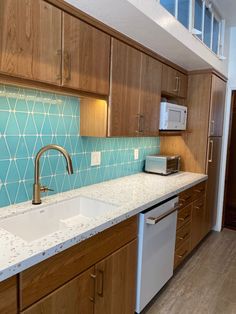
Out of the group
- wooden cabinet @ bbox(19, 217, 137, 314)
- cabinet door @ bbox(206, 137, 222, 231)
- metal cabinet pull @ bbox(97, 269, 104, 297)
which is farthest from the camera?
cabinet door @ bbox(206, 137, 222, 231)

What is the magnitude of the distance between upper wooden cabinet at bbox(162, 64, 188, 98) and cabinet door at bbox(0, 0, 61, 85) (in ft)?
4.57

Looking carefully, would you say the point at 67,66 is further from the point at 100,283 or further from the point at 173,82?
the point at 173,82

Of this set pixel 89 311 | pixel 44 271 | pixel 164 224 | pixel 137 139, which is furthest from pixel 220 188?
pixel 44 271

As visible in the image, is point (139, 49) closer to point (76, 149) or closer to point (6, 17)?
point (76, 149)

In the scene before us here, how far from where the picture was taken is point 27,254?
1042 millimetres

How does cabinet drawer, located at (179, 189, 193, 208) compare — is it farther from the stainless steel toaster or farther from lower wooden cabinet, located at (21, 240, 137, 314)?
lower wooden cabinet, located at (21, 240, 137, 314)

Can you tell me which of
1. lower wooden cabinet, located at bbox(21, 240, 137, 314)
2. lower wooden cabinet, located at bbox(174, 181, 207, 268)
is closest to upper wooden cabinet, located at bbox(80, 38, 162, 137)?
lower wooden cabinet, located at bbox(174, 181, 207, 268)

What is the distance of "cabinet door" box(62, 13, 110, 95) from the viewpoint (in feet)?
4.96

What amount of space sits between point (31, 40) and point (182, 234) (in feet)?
6.91

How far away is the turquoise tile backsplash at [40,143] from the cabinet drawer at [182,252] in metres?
0.98

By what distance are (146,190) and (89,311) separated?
1.00 m

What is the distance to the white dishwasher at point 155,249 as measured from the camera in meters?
1.81

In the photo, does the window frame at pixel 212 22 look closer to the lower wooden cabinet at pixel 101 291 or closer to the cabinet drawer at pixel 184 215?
the cabinet drawer at pixel 184 215

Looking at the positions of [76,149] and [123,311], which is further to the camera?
[76,149]
